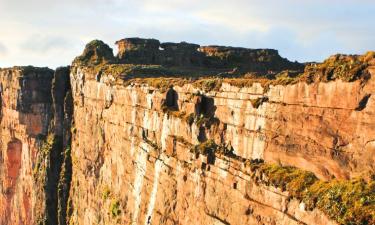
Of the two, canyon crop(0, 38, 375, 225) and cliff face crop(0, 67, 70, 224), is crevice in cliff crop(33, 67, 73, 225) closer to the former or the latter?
cliff face crop(0, 67, 70, 224)

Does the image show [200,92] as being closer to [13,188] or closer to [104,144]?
[104,144]

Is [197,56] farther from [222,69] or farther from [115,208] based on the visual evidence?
[115,208]

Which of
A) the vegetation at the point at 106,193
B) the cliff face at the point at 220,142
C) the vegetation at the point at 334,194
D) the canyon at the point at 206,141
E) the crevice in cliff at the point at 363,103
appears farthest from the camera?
the vegetation at the point at 106,193

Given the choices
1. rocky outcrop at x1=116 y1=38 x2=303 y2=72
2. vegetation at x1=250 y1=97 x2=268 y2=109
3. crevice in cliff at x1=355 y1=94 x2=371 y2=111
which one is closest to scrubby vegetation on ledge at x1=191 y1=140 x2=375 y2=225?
crevice in cliff at x1=355 y1=94 x2=371 y2=111

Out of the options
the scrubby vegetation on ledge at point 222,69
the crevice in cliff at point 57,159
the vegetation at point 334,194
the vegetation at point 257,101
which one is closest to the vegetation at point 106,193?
the scrubby vegetation on ledge at point 222,69

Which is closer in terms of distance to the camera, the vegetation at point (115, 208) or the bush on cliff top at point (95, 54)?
the vegetation at point (115, 208)

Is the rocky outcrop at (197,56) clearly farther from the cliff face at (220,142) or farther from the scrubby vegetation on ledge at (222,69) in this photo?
the cliff face at (220,142)

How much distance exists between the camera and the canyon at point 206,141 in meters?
13.0

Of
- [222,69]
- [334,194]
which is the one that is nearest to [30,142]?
[222,69]

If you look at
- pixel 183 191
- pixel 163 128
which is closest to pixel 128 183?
pixel 163 128

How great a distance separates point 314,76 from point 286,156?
2.94 metres

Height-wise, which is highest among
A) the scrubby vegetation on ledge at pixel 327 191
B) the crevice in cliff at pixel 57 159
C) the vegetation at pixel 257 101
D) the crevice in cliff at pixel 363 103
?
the crevice in cliff at pixel 363 103

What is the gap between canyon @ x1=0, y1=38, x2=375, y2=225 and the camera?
42.6 ft

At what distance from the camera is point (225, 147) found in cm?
1877
